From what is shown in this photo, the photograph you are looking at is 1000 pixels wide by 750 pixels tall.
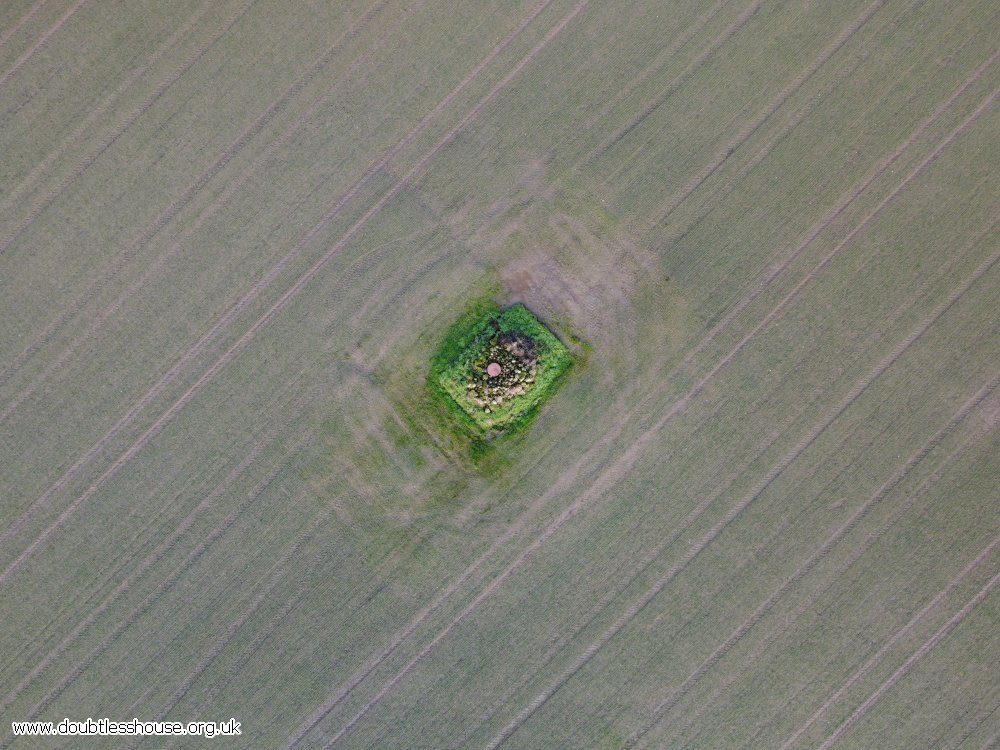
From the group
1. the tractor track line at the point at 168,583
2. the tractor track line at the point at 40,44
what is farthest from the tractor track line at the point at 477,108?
the tractor track line at the point at 40,44

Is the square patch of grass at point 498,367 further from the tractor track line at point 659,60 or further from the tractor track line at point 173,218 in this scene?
the tractor track line at point 173,218

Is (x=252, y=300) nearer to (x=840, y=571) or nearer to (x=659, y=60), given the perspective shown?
(x=659, y=60)

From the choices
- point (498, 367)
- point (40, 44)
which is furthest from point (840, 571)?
point (40, 44)

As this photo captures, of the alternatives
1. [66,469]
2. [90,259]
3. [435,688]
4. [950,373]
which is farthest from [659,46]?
[66,469]

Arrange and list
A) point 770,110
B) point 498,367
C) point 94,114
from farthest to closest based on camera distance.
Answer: point 770,110 < point 94,114 < point 498,367

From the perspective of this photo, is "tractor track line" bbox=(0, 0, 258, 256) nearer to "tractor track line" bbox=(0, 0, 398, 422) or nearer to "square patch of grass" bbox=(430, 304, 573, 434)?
"tractor track line" bbox=(0, 0, 398, 422)

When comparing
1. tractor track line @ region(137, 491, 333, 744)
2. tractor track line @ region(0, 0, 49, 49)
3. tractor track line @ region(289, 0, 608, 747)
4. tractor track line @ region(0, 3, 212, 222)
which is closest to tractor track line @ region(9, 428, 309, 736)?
tractor track line @ region(137, 491, 333, 744)
